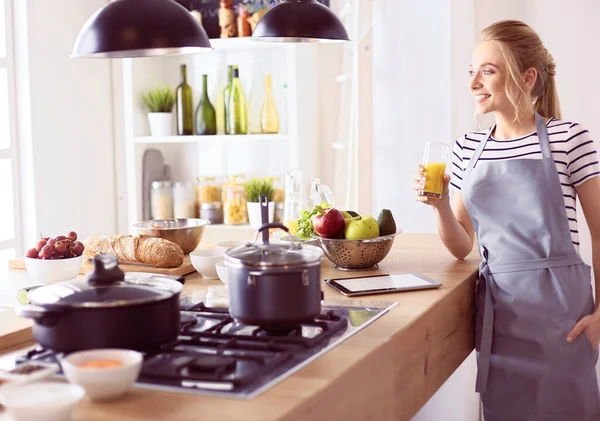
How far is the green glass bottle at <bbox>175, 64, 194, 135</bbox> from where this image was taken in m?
4.55

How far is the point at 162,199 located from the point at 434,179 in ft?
8.59

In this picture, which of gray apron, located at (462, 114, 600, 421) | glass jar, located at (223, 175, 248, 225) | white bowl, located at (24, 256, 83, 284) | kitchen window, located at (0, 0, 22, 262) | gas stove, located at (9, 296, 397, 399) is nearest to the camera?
gas stove, located at (9, 296, 397, 399)

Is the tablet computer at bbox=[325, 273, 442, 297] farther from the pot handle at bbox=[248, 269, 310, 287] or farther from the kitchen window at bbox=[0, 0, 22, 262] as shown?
the kitchen window at bbox=[0, 0, 22, 262]

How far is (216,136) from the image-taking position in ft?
14.3

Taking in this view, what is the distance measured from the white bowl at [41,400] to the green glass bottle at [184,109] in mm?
3474

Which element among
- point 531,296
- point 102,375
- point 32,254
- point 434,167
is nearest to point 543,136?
A: point 434,167

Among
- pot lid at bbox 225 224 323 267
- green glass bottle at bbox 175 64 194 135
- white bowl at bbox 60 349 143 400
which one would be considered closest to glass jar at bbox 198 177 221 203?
green glass bottle at bbox 175 64 194 135

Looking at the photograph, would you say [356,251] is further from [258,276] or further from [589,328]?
[258,276]

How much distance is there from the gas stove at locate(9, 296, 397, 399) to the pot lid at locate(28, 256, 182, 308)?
0.10 metres

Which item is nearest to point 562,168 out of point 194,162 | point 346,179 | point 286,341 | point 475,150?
point 475,150

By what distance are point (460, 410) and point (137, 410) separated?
247 cm

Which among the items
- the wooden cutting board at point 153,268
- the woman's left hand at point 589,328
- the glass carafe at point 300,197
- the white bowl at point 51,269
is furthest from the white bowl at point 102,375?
the woman's left hand at point 589,328

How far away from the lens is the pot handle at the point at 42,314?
1.26 m

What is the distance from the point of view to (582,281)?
7.25ft
